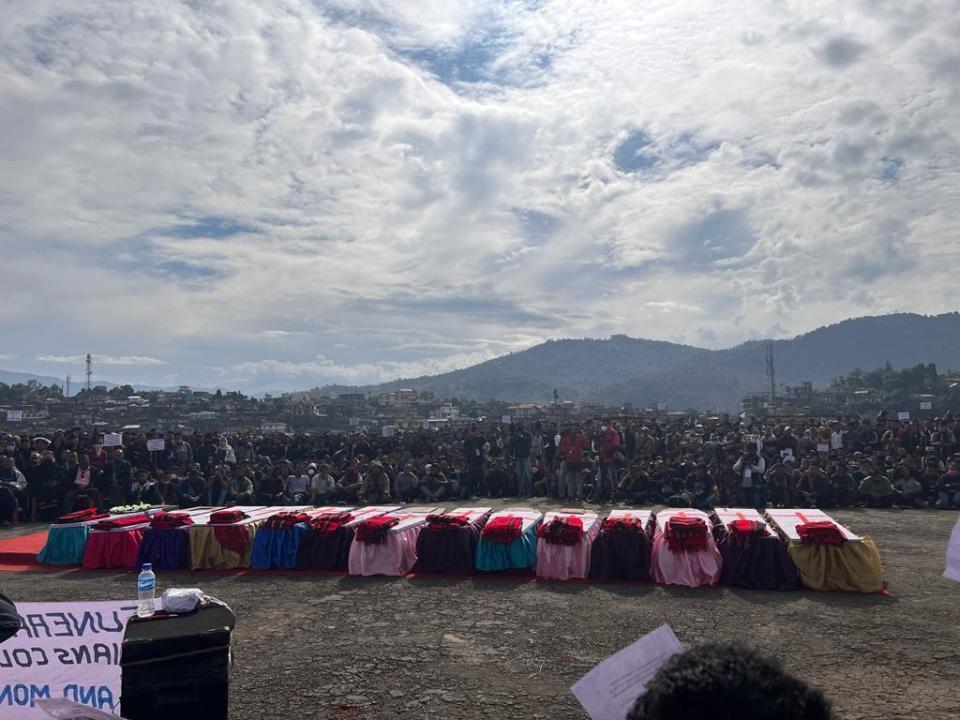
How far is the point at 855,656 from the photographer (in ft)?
21.0

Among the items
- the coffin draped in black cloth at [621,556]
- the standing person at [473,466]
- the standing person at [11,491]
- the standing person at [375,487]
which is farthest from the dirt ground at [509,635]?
the standing person at [473,466]

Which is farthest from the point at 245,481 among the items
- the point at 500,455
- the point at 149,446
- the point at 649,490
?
the point at 649,490

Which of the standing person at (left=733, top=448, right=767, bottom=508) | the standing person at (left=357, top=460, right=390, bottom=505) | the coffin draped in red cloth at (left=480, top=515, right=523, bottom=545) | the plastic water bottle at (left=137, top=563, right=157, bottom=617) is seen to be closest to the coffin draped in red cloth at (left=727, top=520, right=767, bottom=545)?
the coffin draped in red cloth at (left=480, top=515, right=523, bottom=545)

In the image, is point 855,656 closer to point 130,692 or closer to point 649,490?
point 130,692

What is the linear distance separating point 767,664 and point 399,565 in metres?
9.08

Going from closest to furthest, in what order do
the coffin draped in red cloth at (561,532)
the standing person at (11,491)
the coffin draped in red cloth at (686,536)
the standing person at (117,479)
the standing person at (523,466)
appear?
1. the coffin draped in red cloth at (686,536)
2. the coffin draped in red cloth at (561,532)
3. the standing person at (11,491)
4. the standing person at (117,479)
5. the standing person at (523,466)

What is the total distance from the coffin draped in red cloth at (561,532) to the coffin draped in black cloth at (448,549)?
1044mm

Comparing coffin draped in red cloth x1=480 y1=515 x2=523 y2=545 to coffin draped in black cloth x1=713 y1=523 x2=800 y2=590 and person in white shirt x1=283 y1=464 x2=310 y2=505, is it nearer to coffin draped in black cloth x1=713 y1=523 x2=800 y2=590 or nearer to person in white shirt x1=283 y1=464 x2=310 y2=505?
coffin draped in black cloth x1=713 y1=523 x2=800 y2=590

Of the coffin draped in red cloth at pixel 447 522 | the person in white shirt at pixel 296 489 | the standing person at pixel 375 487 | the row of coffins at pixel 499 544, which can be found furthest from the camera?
the standing person at pixel 375 487

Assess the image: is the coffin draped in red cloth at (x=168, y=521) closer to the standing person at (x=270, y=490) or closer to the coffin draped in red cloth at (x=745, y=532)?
the standing person at (x=270, y=490)

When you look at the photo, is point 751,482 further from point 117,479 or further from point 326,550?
point 117,479

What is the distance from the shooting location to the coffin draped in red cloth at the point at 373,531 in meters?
9.97

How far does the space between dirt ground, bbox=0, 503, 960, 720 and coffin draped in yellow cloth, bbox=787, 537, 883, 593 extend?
0.23m

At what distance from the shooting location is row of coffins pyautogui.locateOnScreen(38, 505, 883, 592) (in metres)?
8.96
